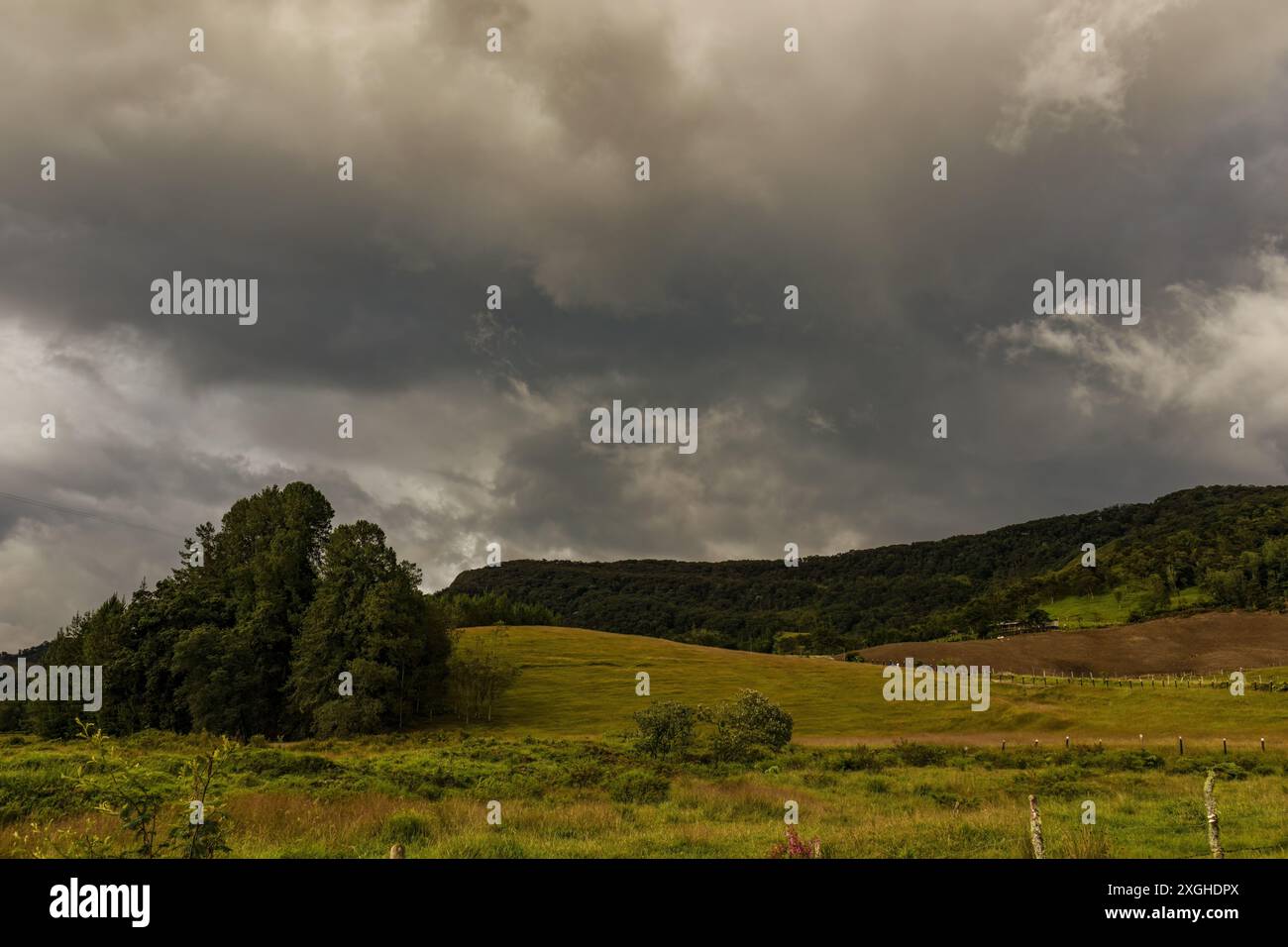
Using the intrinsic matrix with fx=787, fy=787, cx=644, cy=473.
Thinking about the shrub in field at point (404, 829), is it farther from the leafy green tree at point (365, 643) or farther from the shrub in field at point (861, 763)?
the leafy green tree at point (365, 643)

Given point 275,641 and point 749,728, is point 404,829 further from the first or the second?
point 275,641

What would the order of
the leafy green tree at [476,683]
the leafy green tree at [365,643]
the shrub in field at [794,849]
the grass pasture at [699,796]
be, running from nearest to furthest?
the shrub in field at [794,849]
the grass pasture at [699,796]
the leafy green tree at [365,643]
the leafy green tree at [476,683]

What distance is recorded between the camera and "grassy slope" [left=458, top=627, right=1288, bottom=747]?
205ft

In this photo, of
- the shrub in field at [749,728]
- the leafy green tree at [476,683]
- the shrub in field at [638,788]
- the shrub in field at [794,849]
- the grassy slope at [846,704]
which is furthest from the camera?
the leafy green tree at [476,683]

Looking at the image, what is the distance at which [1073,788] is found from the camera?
27.3 meters

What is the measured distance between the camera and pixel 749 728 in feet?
154

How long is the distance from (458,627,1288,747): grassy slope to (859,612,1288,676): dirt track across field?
16616 millimetres

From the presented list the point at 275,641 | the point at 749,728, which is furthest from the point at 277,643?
the point at 749,728

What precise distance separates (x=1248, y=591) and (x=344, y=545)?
16394 centimetres

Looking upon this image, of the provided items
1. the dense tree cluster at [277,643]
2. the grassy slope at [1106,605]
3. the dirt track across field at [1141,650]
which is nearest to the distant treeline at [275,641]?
the dense tree cluster at [277,643]

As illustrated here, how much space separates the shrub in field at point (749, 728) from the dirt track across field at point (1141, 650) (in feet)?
224

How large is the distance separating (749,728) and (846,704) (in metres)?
37.7

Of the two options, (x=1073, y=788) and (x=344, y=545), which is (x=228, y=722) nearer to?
(x=344, y=545)

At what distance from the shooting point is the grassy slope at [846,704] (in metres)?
62.4
